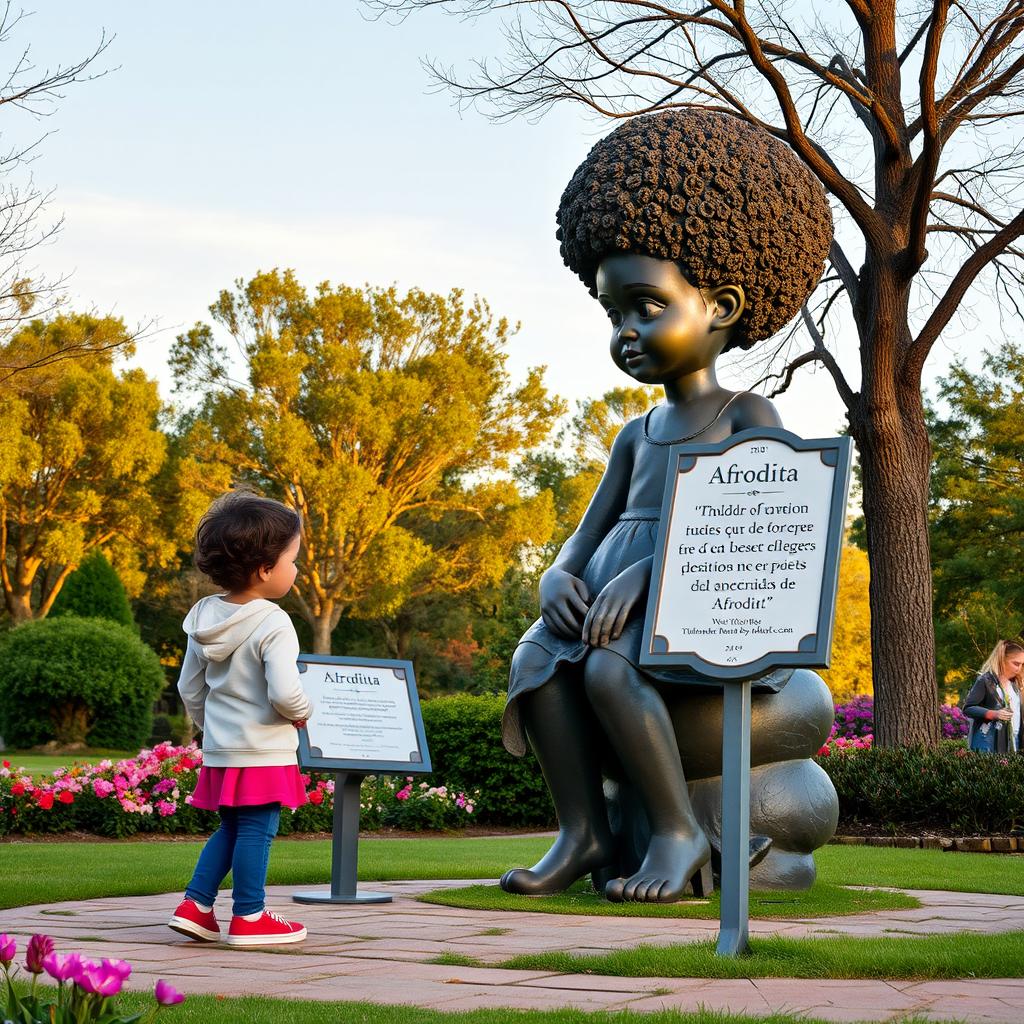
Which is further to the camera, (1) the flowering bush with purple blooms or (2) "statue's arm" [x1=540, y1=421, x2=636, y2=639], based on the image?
(1) the flowering bush with purple blooms

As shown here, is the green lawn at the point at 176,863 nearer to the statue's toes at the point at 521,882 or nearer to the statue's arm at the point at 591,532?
the statue's toes at the point at 521,882

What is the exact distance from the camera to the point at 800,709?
538cm

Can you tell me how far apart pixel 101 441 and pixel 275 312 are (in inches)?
211

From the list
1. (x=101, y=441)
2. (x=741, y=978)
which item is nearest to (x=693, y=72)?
(x=741, y=978)

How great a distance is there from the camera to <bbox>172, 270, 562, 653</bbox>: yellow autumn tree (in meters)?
30.4

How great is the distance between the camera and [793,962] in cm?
366

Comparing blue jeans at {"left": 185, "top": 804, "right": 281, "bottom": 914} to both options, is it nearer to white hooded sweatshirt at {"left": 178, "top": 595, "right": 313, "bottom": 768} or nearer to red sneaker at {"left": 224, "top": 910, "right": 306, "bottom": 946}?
red sneaker at {"left": 224, "top": 910, "right": 306, "bottom": 946}

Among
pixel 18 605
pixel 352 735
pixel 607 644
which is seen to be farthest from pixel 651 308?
pixel 18 605

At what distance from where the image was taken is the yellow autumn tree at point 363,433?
30.4 meters

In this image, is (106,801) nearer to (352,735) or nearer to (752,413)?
(352,735)

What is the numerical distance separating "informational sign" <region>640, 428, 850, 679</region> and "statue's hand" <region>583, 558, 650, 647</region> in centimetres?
93

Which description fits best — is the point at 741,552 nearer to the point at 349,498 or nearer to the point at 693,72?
the point at 693,72

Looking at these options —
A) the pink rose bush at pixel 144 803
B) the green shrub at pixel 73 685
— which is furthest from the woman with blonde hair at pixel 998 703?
the green shrub at pixel 73 685

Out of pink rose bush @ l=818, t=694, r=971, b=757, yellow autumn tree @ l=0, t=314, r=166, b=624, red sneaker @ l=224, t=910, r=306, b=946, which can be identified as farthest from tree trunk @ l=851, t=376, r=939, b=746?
yellow autumn tree @ l=0, t=314, r=166, b=624
